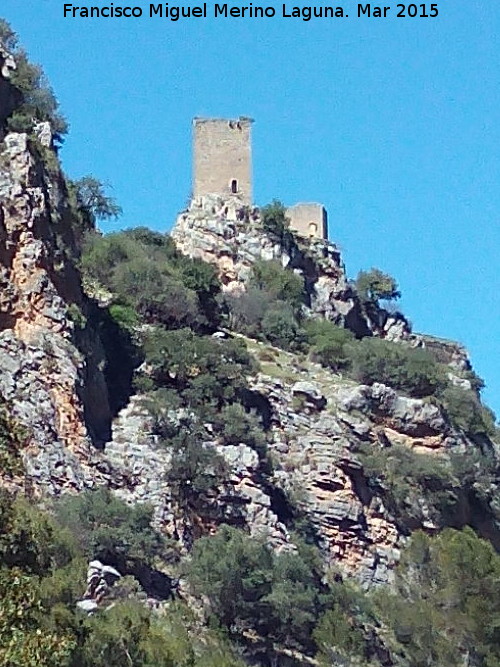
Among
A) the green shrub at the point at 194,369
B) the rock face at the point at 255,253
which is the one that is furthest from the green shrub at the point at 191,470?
the rock face at the point at 255,253

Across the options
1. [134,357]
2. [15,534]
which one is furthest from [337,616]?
[15,534]

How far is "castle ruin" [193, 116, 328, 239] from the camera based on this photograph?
207 feet

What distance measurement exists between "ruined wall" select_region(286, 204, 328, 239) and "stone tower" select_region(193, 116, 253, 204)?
308 centimetres

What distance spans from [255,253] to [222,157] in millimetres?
7245

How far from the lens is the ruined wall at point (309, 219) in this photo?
215 ft

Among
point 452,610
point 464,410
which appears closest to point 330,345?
point 464,410

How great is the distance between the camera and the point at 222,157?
6381cm

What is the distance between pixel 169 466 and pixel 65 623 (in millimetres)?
18355

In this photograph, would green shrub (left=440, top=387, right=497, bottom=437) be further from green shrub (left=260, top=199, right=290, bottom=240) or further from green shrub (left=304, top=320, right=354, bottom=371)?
green shrub (left=260, top=199, right=290, bottom=240)

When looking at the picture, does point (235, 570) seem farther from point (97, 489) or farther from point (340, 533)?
point (340, 533)

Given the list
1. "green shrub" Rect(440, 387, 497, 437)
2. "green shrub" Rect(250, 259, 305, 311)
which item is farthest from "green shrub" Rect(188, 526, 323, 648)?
"green shrub" Rect(250, 259, 305, 311)

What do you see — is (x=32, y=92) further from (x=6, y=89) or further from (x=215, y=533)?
(x=215, y=533)

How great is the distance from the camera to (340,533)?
41500 mm

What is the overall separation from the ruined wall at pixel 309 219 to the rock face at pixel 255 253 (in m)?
3.19
